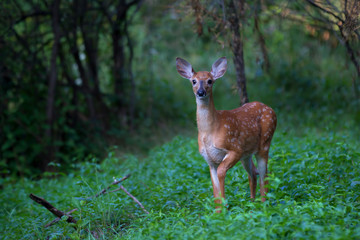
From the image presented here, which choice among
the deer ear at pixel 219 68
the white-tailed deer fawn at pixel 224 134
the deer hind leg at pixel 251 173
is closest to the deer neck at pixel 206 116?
the white-tailed deer fawn at pixel 224 134

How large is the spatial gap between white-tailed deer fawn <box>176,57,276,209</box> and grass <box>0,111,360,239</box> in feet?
1.02

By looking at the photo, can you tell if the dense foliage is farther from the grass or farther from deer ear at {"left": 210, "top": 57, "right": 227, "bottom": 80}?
deer ear at {"left": 210, "top": 57, "right": 227, "bottom": 80}

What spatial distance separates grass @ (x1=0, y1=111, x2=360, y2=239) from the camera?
145 inches

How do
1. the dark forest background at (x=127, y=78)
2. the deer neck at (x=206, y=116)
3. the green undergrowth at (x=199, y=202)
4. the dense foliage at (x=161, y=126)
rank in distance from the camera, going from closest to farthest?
the green undergrowth at (x=199, y=202)
the dense foliage at (x=161, y=126)
the deer neck at (x=206, y=116)
the dark forest background at (x=127, y=78)

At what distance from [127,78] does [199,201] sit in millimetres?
7133

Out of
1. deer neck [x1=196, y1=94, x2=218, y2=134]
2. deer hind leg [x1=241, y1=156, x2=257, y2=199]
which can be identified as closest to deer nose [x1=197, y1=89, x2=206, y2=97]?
deer neck [x1=196, y1=94, x2=218, y2=134]

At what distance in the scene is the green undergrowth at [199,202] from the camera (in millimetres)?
3674

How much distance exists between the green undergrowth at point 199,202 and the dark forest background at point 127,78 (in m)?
0.89

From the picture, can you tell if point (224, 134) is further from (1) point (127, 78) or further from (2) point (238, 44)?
(1) point (127, 78)

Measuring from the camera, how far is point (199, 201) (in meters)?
4.54

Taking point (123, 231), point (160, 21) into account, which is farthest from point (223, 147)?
point (160, 21)

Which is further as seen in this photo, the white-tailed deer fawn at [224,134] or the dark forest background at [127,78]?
the dark forest background at [127,78]

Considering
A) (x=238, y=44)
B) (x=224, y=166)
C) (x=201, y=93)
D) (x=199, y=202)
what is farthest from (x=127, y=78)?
(x=224, y=166)

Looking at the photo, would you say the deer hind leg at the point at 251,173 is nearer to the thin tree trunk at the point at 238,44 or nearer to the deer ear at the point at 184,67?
the deer ear at the point at 184,67
